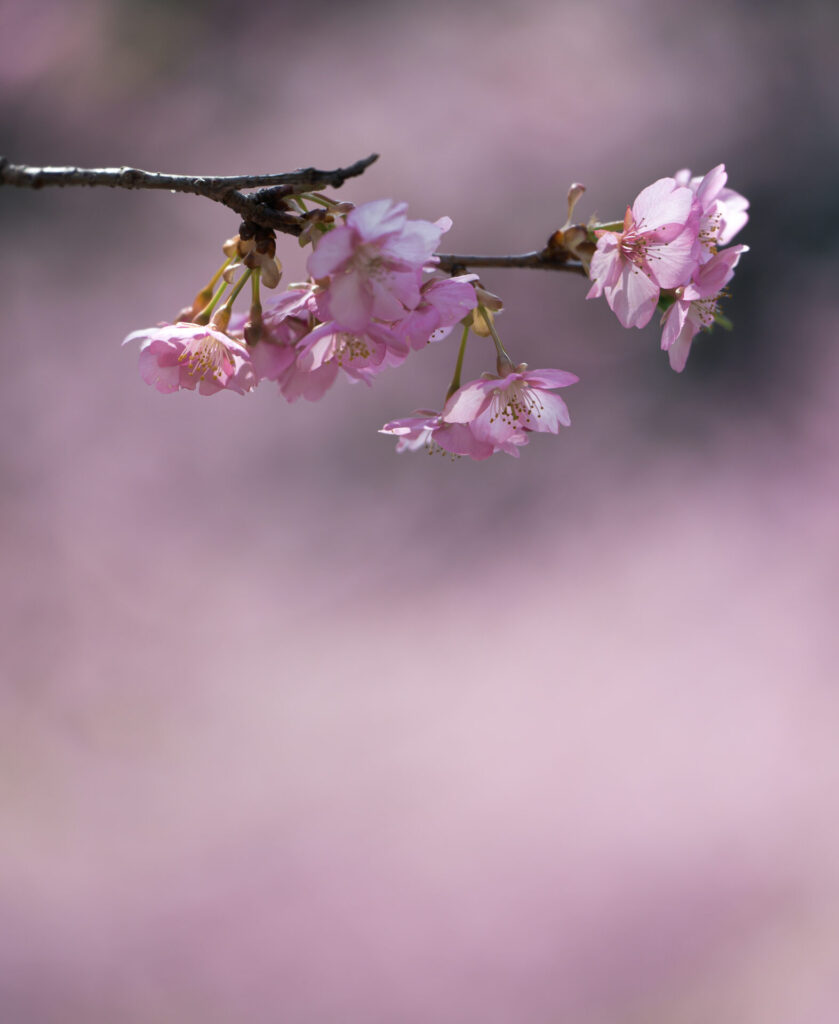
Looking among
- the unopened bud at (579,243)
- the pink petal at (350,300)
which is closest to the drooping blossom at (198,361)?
the pink petal at (350,300)

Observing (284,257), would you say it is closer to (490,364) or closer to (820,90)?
(490,364)

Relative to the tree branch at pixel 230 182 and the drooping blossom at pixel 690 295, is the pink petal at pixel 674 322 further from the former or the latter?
the tree branch at pixel 230 182

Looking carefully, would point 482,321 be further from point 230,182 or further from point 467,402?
point 230,182

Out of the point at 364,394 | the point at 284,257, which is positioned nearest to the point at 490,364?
the point at 364,394

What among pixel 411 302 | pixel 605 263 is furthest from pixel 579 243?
pixel 411 302

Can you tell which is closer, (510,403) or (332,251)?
(332,251)

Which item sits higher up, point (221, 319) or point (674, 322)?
point (221, 319)
